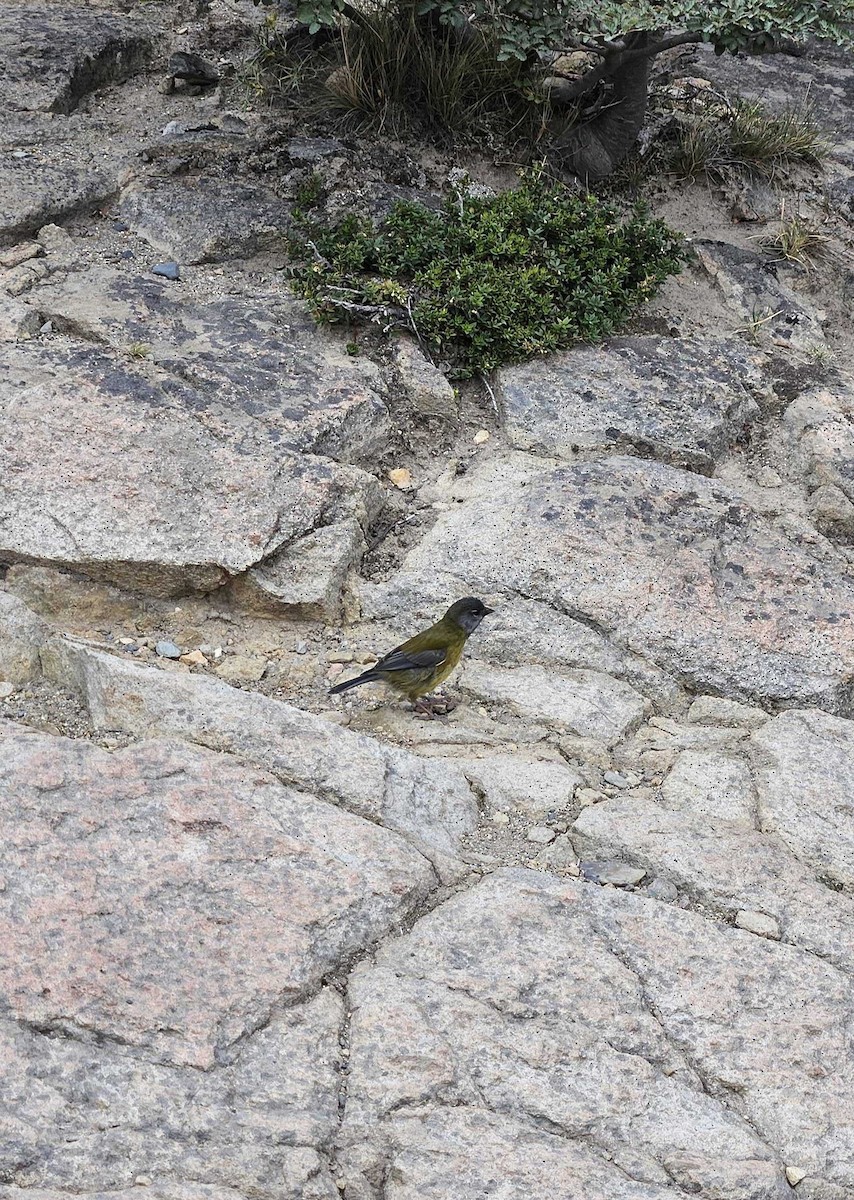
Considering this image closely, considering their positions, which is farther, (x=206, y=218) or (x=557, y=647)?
(x=206, y=218)

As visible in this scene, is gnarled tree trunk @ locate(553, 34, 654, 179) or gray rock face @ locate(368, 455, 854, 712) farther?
gnarled tree trunk @ locate(553, 34, 654, 179)

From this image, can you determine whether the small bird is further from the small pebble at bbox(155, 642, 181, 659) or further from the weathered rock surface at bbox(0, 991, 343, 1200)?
the weathered rock surface at bbox(0, 991, 343, 1200)

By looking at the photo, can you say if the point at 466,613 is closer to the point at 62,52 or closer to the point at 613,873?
the point at 613,873

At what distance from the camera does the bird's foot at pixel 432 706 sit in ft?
14.7

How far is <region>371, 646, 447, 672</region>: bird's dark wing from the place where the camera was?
430cm

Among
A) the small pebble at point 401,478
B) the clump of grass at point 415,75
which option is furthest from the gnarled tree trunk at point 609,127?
the small pebble at point 401,478

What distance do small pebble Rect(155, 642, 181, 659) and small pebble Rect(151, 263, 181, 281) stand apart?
211 cm

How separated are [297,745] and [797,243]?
14.1ft

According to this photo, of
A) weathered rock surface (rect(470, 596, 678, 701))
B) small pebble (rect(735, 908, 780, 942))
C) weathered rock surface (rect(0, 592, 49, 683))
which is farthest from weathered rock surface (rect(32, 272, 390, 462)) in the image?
small pebble (rect(735, 908, 780, 942))

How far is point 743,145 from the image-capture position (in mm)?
7031

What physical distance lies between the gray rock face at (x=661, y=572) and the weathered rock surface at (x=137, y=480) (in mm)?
536

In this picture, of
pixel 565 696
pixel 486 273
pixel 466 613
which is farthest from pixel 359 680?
pixel 486 273

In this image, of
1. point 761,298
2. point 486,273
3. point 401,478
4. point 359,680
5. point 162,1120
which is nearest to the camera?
point 162,1120

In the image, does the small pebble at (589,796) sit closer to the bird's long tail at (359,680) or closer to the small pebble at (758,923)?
the small pebble at (758,923)
